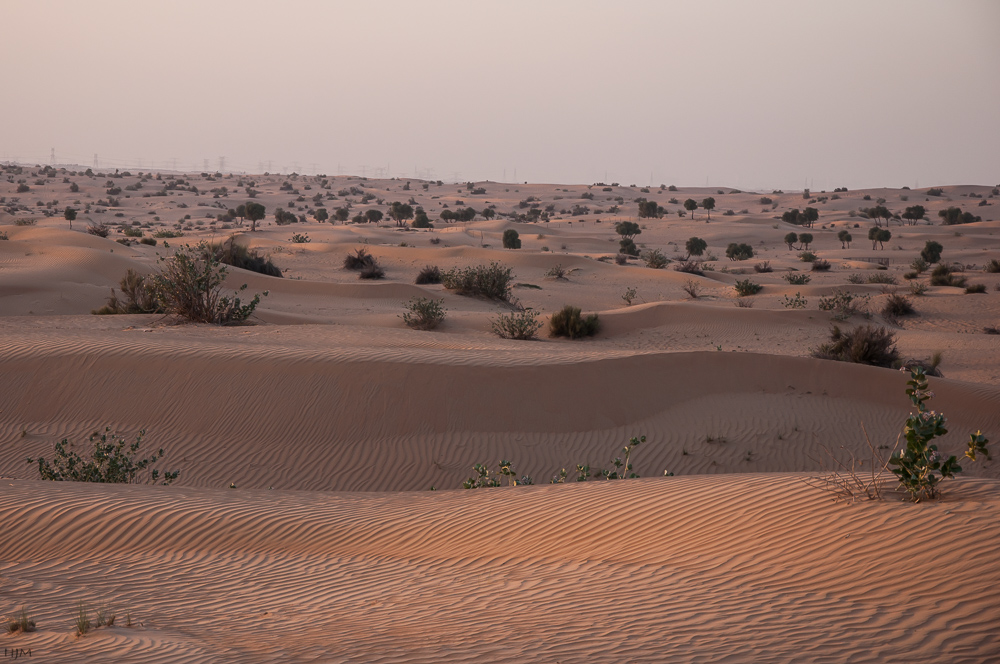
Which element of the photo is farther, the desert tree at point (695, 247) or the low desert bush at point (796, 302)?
the desert tree at point (695, 247)

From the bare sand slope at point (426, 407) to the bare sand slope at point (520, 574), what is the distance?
10.5 ft

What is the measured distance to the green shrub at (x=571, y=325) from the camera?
19.0 metres

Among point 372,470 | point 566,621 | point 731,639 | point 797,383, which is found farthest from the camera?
point 797,383

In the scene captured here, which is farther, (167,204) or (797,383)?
(167,204)

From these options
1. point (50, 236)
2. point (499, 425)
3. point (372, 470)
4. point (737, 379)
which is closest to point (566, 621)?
point (372, 470)

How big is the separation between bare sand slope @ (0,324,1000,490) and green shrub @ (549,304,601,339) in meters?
5.16

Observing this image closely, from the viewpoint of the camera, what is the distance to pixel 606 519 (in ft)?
20.0

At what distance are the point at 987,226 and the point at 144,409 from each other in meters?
53.5

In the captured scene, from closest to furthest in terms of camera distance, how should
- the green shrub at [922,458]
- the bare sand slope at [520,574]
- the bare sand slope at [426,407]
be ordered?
1. the bare sand slope at [520,574]
2. the green shrub at [922,458]
3. the bare sand slope at [426,407]

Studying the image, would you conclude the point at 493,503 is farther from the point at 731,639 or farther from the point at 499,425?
the point at 499,425

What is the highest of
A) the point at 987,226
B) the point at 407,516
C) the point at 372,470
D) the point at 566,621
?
the point at 987,226

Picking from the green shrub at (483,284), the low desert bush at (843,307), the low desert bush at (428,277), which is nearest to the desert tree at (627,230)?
the low desert bush at (428,277)

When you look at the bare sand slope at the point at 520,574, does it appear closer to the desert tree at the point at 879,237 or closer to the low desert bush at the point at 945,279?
the low desert bush at the point at 945,279

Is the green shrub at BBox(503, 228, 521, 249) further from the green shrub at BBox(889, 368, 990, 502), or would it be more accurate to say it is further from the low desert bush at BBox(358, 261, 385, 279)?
the green shrub at BBox(889, 368, 990, 502)
